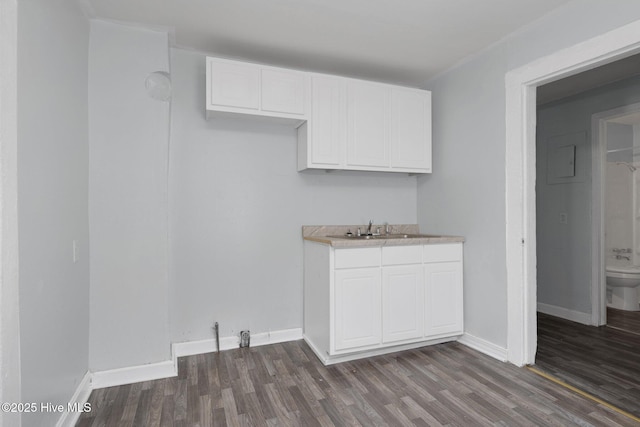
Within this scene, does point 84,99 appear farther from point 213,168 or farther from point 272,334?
point 272,334

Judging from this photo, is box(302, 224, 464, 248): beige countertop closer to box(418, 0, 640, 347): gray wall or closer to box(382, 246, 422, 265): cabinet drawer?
box(382, 246, 422, 265): cabinet drawer

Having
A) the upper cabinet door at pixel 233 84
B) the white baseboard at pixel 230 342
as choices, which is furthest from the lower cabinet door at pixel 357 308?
the upper cabinet door at pixel 233 84

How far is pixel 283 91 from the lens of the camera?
2.77 metres

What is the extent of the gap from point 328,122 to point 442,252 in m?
1.47

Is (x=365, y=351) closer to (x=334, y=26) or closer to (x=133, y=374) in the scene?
(x=133, y=374)

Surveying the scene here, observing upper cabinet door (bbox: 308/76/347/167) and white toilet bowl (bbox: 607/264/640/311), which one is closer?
upper cabinet door (bbox: 308/76/347/167)

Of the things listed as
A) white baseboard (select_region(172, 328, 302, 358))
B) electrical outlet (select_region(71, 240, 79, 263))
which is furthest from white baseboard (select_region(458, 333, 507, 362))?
electrical outlet (select_region(71, 240, 79, 263))

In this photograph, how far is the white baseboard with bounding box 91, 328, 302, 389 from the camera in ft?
7.62

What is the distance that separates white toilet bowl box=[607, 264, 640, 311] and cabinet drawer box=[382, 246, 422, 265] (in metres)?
2.94

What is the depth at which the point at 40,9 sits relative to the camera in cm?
161

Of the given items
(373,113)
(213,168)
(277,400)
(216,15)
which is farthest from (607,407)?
(216,15)

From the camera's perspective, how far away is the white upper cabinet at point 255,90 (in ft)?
8.51

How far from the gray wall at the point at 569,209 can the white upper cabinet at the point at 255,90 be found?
120 inches

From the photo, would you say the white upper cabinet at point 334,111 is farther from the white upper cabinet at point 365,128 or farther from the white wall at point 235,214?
the white wall at point 235,214
